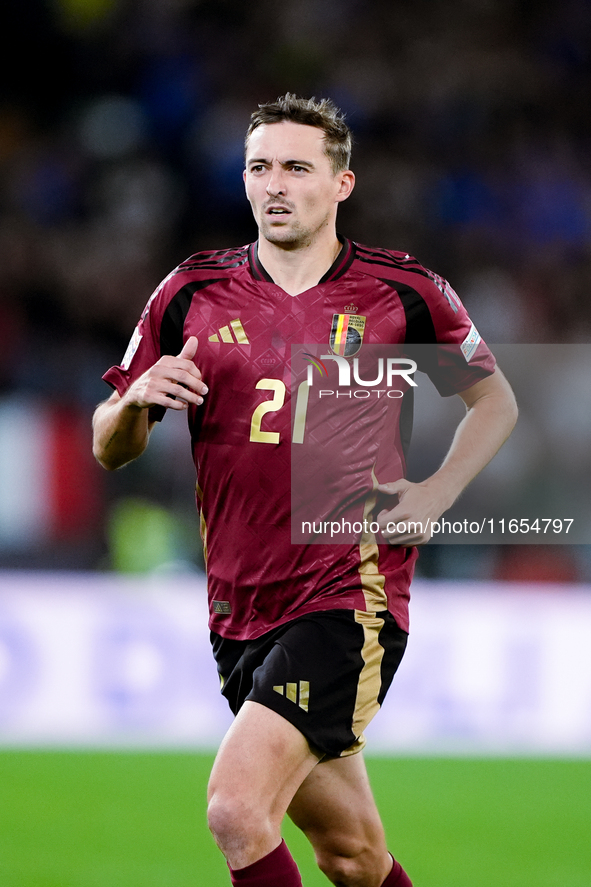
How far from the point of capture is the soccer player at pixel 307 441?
9.50 ft

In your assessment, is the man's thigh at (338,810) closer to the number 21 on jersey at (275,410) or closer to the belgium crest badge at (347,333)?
the number 21 on jersey at (275,410)

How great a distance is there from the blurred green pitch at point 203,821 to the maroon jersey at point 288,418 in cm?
165

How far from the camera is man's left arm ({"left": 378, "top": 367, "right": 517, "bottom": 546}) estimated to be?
2941 millimetres

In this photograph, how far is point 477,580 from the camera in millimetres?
6656

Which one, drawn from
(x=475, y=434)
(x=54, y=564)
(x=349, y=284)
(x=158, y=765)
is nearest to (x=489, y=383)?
(x=475, y=434)

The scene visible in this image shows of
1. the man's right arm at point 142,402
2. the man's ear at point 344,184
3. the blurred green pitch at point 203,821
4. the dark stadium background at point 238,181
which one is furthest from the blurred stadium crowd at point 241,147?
the man's right arm at point 142,402

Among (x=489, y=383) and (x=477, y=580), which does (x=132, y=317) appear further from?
(x=489, y=383)

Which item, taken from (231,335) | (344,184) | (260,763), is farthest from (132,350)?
(260,763)

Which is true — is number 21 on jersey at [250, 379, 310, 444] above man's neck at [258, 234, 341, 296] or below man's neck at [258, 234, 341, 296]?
below

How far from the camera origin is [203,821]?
4961mm

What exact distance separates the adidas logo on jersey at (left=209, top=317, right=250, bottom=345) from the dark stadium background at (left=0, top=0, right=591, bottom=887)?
147 inches

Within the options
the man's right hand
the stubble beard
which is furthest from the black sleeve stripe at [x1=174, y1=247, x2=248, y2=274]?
the man's right hand

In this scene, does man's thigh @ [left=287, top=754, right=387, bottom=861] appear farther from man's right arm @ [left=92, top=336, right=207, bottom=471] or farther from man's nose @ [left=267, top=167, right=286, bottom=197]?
man's nose @ [left=267, top=167, right=286, bottom=197]

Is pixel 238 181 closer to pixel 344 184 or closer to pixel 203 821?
pixel 203 821
